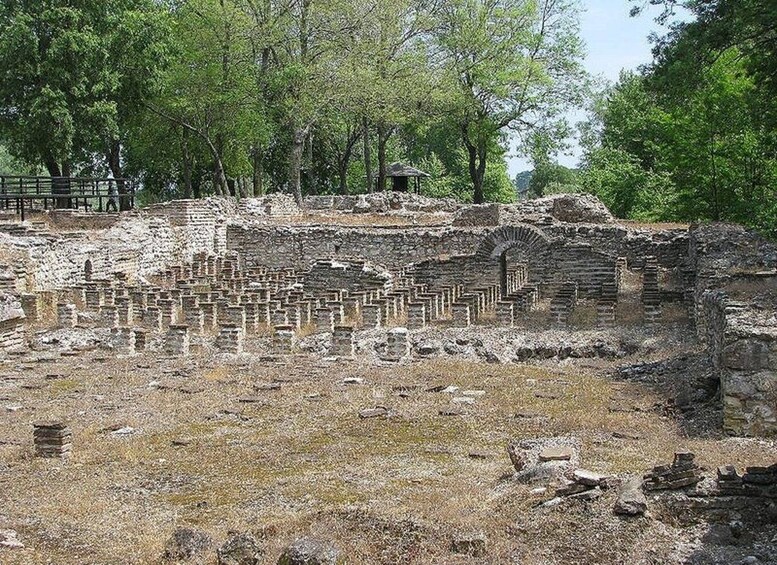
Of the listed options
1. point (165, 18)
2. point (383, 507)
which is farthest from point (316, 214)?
point (383, 507)

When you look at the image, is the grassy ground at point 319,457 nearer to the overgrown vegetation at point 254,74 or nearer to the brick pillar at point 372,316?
the brick pillar at point 372,316

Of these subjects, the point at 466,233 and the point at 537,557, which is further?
the point at 466,233

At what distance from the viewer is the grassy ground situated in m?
7.77

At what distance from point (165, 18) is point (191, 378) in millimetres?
26144

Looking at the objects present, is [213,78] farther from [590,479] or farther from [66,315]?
[590,479]

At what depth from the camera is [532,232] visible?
24.9 m

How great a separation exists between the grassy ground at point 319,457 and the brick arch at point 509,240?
9.27m

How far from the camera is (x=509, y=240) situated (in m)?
25.1

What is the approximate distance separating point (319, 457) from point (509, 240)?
15172 mm

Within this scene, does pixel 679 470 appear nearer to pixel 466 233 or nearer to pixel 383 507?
pixel 383 507

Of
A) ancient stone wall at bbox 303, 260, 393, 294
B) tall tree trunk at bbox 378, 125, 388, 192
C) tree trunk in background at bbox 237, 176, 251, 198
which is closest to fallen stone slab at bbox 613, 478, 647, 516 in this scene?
ancient stone wall at bbox 303, 260, 393, 294

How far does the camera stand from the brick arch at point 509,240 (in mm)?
24875

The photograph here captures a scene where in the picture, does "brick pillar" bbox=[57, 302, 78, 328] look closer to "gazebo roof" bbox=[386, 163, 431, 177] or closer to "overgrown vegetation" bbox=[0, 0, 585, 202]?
"overgrown vegetation" bbox=[0, 0, 585, 202]

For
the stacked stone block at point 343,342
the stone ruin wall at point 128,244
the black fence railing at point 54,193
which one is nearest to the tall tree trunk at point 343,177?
the black fence railing at point 54,193
